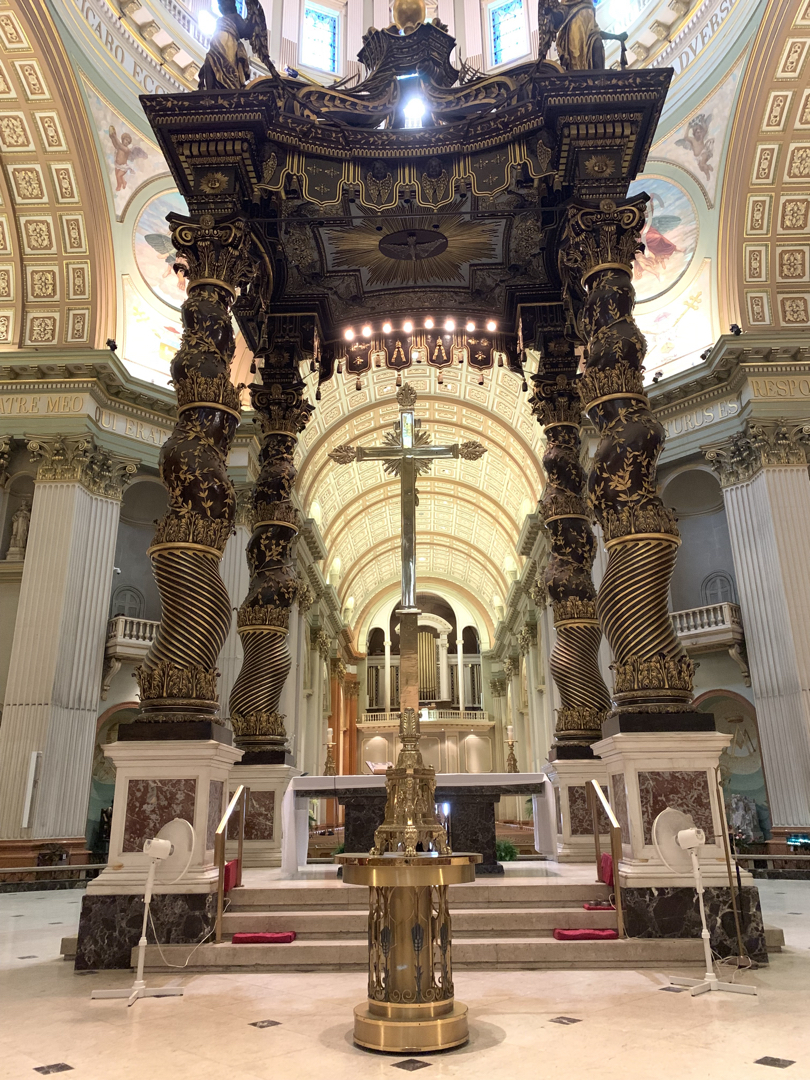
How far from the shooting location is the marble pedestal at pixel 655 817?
5301 mm

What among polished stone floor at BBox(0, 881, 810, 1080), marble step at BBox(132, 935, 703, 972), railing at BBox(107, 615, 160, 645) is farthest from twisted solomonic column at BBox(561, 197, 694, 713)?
railing at BBox(107, 615, 160, 645)

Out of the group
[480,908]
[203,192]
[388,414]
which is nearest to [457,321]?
[203,192]

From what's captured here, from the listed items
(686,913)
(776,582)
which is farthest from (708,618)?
(686,913)

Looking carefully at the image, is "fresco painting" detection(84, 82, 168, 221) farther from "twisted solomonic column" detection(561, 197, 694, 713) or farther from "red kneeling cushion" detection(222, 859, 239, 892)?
"red kneeling cushion" detection(222, 859, 239, 892)

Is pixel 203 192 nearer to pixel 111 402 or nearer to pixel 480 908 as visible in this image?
pixel 480 908

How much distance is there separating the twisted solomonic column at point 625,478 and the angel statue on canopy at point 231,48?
3.07 meters

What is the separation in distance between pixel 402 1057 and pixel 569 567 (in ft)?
19.0

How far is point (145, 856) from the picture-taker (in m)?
5.55

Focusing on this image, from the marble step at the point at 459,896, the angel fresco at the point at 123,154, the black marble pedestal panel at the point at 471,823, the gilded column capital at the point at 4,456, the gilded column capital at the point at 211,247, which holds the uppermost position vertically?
the angel fresco at the point at 123,154

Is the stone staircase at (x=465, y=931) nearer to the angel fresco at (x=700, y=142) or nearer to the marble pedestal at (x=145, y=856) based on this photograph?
the marble pedestal at (x=145, y=856)

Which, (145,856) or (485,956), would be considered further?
(145,856)

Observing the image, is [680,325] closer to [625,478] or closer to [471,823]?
[625,478]

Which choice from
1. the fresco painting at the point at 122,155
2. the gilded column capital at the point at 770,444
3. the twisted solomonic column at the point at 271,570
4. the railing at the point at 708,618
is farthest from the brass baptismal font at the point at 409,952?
the fresco painting at the point at 122,155

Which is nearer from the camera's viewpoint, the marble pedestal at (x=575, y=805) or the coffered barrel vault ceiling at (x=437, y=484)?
the marble pedestal at (x=575, y=805)
